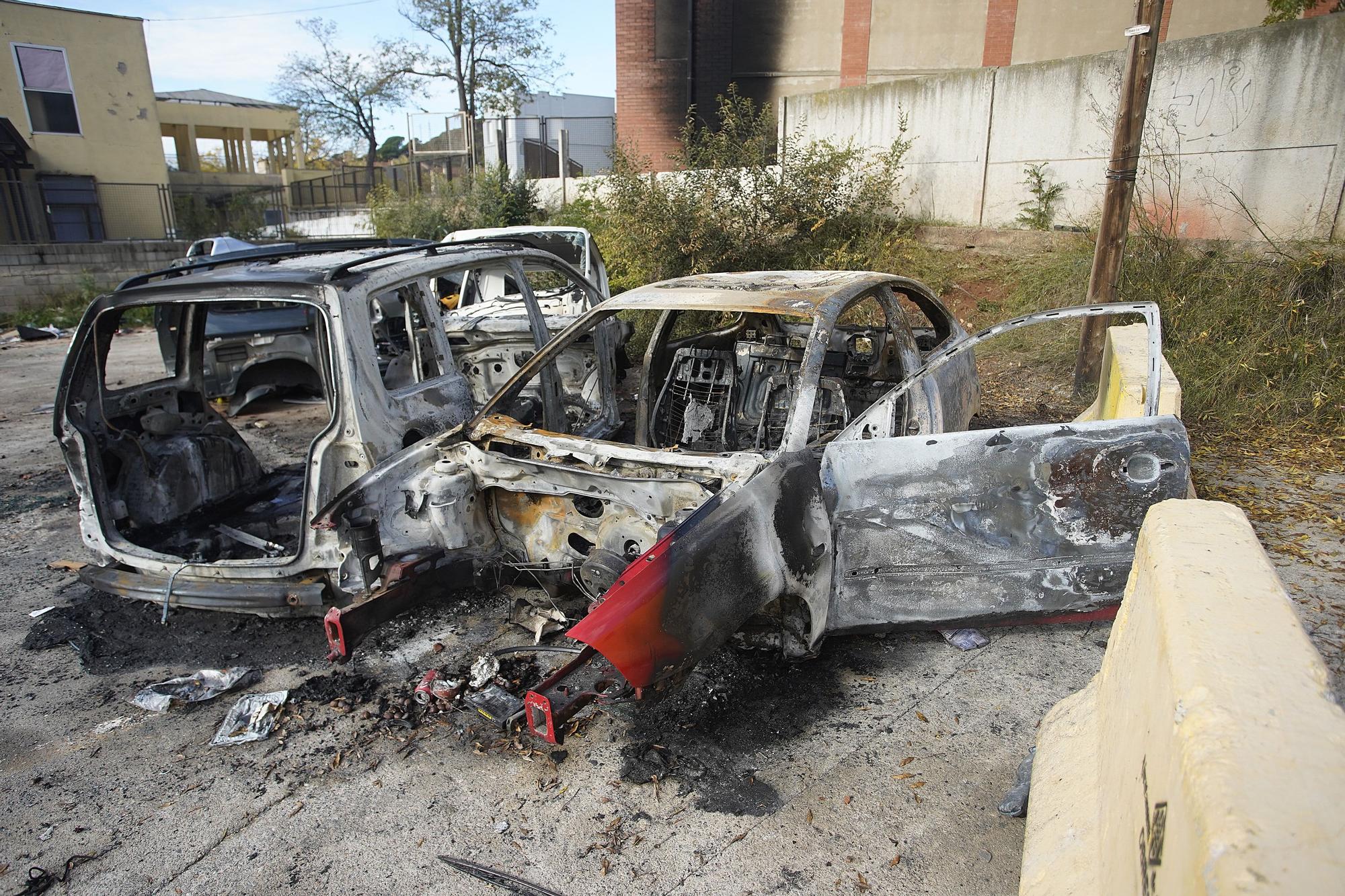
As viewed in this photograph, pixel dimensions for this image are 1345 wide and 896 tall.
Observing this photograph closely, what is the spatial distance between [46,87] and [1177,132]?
25013 mm

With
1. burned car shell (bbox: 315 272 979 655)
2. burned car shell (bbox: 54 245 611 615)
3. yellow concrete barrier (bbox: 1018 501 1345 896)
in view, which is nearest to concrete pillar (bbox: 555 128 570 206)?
burned car shell (bbox: 54 245 611 615)

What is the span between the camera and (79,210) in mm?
20547

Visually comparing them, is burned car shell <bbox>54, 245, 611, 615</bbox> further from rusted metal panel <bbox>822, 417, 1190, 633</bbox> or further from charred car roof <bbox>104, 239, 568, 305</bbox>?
rusted metal panel <bbox>822, 417, 1190, 633</bbox>

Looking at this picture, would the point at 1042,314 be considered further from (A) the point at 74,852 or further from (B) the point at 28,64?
(B) the point at 28,64

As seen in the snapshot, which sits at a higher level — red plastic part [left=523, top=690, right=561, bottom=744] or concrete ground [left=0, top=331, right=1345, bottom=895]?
red plastic part [left=523, top=690, right=561, bottom=744]

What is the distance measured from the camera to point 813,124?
39.1 ft

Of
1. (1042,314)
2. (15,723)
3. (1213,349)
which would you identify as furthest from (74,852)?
(1213,349)

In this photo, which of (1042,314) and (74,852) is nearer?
(74,852)

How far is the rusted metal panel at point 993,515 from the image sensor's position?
327 centimetres

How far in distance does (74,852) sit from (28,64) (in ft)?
81.7

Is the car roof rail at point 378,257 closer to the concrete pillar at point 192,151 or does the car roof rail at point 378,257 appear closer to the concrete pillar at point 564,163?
the concrete pillar at point 564,163

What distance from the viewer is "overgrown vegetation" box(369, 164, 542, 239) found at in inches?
648

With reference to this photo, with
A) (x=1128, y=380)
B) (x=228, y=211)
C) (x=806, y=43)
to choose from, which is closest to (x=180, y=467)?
(x=1128, y=380)

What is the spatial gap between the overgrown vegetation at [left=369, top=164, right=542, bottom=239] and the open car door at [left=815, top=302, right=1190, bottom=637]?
1375 cm
